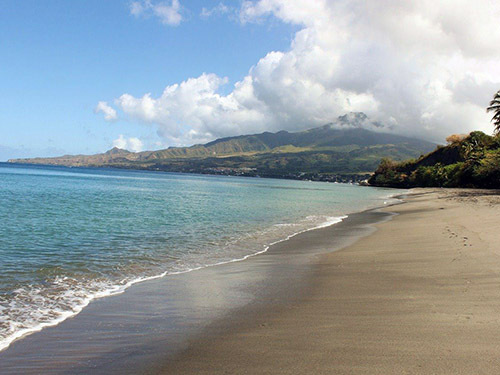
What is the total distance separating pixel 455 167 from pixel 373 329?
4508 inches

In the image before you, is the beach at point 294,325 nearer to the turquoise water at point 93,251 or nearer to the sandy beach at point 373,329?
the sandy beach at point 373,329

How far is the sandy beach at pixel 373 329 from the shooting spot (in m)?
5.40

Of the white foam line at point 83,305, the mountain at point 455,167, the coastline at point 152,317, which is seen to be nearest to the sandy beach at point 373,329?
the coastline at point 152,317

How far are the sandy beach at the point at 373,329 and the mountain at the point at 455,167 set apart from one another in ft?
247

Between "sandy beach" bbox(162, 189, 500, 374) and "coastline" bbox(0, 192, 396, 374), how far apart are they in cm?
55

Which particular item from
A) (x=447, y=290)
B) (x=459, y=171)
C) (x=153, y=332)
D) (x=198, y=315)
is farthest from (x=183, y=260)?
(x=459, y=171)

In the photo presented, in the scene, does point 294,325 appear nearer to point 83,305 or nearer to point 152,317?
point 152,317

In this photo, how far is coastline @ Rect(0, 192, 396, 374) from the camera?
6.25m

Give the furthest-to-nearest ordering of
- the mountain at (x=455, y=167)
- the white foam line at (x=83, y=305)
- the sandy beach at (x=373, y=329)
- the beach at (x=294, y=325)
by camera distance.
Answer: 1. the mountain at (x=455, y=167)
2. the white foam line at (x=83, y=305)
3. the beach at (x=294, y=325)
4. the sandy beach at (x=373, y=329)

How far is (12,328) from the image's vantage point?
25.5 feet

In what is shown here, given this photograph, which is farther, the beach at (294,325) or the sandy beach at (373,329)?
the beach at (294,325)

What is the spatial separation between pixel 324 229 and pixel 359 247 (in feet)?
27.5

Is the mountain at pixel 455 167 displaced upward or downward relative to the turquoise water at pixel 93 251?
upward

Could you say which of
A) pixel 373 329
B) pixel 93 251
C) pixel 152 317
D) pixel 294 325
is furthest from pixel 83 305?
pixel 93 251
